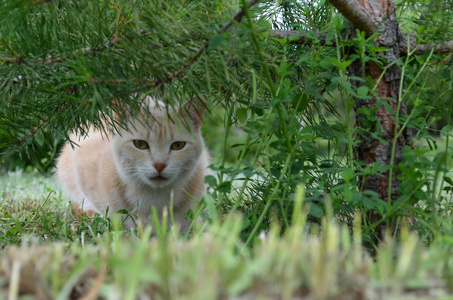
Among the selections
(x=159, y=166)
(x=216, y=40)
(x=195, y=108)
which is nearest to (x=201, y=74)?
(x=195, y=108)

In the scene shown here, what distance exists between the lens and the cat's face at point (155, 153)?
6.84 ft

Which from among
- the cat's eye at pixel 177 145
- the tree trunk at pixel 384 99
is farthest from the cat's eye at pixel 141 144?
the tree trunk at pixel 384 99

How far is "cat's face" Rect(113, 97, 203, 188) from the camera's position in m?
2.09

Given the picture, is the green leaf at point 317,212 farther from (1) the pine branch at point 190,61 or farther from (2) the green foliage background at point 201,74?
(1) the pine branch at point 190,61

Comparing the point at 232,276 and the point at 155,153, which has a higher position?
the point at 155,153

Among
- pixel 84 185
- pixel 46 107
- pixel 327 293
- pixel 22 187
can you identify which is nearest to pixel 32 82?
pixel 46 107

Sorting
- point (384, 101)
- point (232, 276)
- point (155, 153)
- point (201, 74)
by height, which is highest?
point (201, 74)

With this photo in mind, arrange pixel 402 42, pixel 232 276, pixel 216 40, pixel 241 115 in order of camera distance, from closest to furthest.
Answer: pixel 232 276 < pixel 216 40 < pixel 241 115 < pixel 402 42

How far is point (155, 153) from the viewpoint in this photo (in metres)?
2.10

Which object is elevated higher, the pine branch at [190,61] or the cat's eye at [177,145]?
the pine branch at [190,61]

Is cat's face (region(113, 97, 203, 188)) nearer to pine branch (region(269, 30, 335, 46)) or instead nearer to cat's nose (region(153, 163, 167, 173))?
cat's nose (region(153, 163, 167, 173))

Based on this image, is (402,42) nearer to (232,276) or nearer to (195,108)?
(195,108)

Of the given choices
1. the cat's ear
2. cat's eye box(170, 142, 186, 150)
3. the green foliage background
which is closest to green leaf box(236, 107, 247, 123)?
the green foliage background

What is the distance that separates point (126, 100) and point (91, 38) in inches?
7.4
